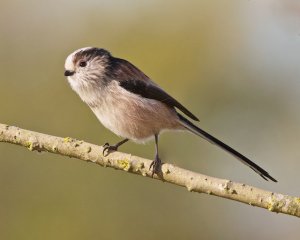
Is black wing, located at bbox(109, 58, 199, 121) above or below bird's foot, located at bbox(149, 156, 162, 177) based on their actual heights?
above

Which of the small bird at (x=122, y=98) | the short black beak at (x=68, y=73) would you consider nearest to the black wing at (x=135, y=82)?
the small bird at (x=122, y=98)

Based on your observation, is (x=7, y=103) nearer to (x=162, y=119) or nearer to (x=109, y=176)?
(x=109, y=176)

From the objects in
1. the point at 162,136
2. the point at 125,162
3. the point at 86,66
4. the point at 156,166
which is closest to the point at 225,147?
the point at 156,166

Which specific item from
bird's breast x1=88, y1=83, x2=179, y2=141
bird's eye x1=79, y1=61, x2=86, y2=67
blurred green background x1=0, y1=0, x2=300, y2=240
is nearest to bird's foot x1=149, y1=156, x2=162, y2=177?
bird's breast x1=88, y1=83, x2=179, y2=141

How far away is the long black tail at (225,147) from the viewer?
469cm

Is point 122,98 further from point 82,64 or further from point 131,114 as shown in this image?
point 82,64

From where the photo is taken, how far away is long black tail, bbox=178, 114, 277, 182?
4691 millimetres

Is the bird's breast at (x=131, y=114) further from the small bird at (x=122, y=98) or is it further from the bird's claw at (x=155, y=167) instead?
the bird's claw at (x=155, y=167)

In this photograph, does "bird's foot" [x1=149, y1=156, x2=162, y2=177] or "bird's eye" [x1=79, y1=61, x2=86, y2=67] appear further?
"bird's eye" [x1=79, y1=61, x2=86, y2=67]

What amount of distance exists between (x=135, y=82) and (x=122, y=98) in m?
0.18

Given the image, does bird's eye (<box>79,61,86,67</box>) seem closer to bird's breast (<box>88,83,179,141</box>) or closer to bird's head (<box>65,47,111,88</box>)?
bird's head (<box>65,47,111,88</box>)

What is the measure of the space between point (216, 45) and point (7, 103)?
4.42 m

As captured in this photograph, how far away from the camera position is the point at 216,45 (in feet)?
51.8

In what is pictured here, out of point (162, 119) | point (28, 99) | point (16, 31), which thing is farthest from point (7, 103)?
point (162, 119)
